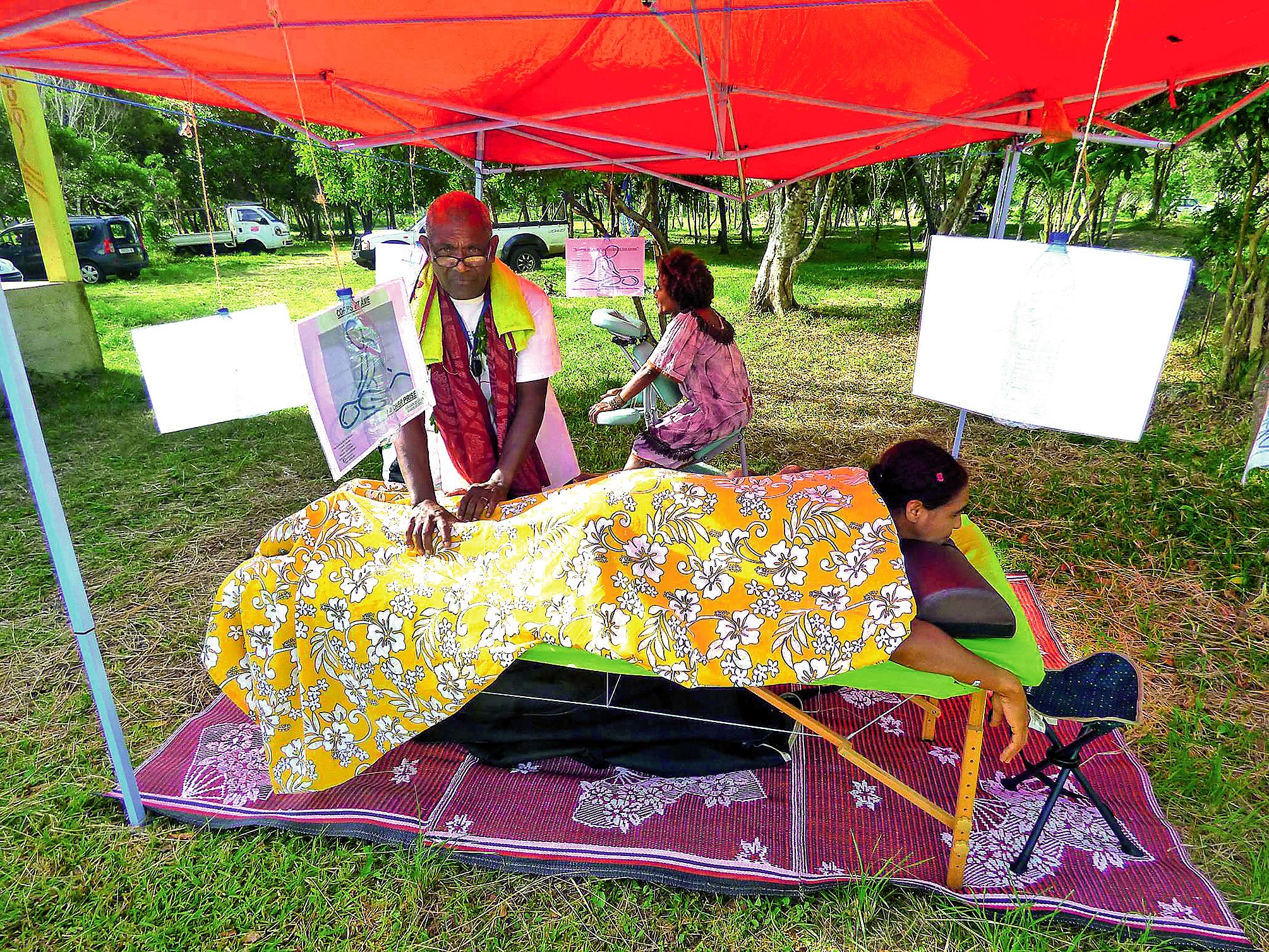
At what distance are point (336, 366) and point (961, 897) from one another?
2200 mm

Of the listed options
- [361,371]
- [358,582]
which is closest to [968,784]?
[358,582]

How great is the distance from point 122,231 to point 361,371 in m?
16.1

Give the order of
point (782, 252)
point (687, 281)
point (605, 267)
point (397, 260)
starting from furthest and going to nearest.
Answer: point (782, 252)
point (605, 267)
point (687, 281)
point (397, 260)

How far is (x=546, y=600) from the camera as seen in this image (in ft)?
6.76

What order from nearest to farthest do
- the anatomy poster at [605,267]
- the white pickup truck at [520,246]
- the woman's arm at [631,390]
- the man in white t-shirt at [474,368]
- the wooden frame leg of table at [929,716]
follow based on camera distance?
the man in white t-shirt at [474,368]
the wooden frame leg of table at [929,716]
the woman's arm at [631,390]
the anatomy poster at [605,267]
the white pickup truck at [520,246]

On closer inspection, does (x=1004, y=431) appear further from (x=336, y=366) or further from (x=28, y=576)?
(x=28, y=576)

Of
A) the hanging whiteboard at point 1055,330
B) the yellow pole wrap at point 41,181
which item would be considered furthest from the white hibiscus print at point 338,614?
the yellow pole wrap at point 41,181

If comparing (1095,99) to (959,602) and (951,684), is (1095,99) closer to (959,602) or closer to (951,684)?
(959,602)

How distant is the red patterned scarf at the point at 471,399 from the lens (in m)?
2.66

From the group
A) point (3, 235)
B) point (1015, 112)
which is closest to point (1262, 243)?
point (1015, 112)

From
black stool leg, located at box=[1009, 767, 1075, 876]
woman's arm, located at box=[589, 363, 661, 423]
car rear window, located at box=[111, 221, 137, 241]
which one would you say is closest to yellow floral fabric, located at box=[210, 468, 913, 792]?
black stool leg, located at box=[1009, 767, 1075, 876]

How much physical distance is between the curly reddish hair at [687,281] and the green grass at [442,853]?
1.57 meters

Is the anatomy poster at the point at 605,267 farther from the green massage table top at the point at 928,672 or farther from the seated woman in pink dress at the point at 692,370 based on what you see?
the green massage table top at the point at 928,672

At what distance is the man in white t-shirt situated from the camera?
2447 mm
